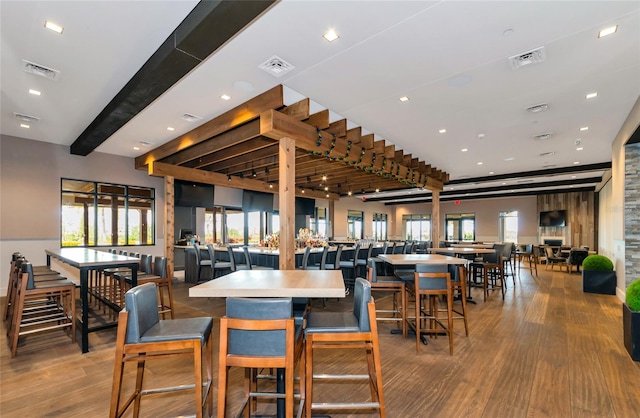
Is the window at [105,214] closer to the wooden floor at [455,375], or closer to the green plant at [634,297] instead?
the wooden floor at [455,375]

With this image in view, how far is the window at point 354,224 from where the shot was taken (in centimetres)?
1567

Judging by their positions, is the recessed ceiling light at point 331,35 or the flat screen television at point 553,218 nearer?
the recessed ceiling light at point 331,35

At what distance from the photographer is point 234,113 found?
4809mm

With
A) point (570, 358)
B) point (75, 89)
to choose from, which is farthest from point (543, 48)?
point (75, 89)

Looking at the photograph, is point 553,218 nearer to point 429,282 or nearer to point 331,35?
point 429,282

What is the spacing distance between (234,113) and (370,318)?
3993mm

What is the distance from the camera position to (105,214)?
767cm

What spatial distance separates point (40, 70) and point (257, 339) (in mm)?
4338

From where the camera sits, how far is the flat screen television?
524 inches

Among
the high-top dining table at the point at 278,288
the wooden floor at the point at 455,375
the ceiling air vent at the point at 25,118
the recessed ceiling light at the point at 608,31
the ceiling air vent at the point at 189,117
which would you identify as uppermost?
the recessed ceiling light at the point at 608,31

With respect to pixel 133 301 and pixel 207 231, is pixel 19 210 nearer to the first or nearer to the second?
pixel 207 231

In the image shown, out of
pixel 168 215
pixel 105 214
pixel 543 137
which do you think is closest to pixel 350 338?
pixel 543 137

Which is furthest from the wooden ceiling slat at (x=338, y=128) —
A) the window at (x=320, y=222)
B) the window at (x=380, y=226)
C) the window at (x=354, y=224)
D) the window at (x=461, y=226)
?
the window at (x=461, y=226)

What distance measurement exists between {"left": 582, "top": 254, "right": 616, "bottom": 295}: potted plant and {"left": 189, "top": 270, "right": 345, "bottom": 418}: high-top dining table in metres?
7.20
